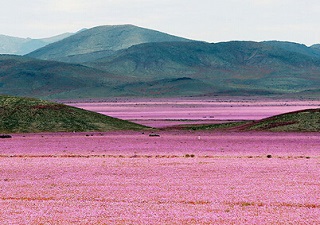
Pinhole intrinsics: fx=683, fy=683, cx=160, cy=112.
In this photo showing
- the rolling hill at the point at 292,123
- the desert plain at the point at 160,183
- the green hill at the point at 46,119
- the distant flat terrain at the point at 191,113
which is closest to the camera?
the desert plain at the point at 160,183

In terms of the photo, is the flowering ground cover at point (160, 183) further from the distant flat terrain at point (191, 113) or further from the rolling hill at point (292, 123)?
the distant flat terrain at point (191, 113)

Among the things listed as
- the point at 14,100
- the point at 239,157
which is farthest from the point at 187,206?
A: the point at 14,100

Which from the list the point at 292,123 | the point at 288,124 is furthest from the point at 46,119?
the point at 292,123

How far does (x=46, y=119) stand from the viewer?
83.8m

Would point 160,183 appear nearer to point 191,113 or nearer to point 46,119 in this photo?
point 46,119

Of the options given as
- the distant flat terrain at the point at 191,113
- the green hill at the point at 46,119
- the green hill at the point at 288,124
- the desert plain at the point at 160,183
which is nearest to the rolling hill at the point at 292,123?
the green hill at the point at 288,124

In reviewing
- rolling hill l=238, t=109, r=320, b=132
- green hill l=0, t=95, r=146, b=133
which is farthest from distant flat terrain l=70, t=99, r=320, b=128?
rolling hill l=238, t=109, r=320, b=132

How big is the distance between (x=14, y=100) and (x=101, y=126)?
45.6ft

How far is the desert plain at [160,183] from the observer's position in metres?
22.9

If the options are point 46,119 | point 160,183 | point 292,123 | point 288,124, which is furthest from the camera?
point 46,119

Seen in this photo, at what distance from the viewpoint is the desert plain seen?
903 inches

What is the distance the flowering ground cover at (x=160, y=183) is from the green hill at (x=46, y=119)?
2157cm

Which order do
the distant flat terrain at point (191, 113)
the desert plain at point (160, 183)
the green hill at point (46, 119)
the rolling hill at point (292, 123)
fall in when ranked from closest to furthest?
the desert plain at point (160, 183)
the rolling hill at point (292, 123)
the green hill at point (46, 119)
the distant flat terrain at point (191, 113)

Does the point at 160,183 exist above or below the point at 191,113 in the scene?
above
